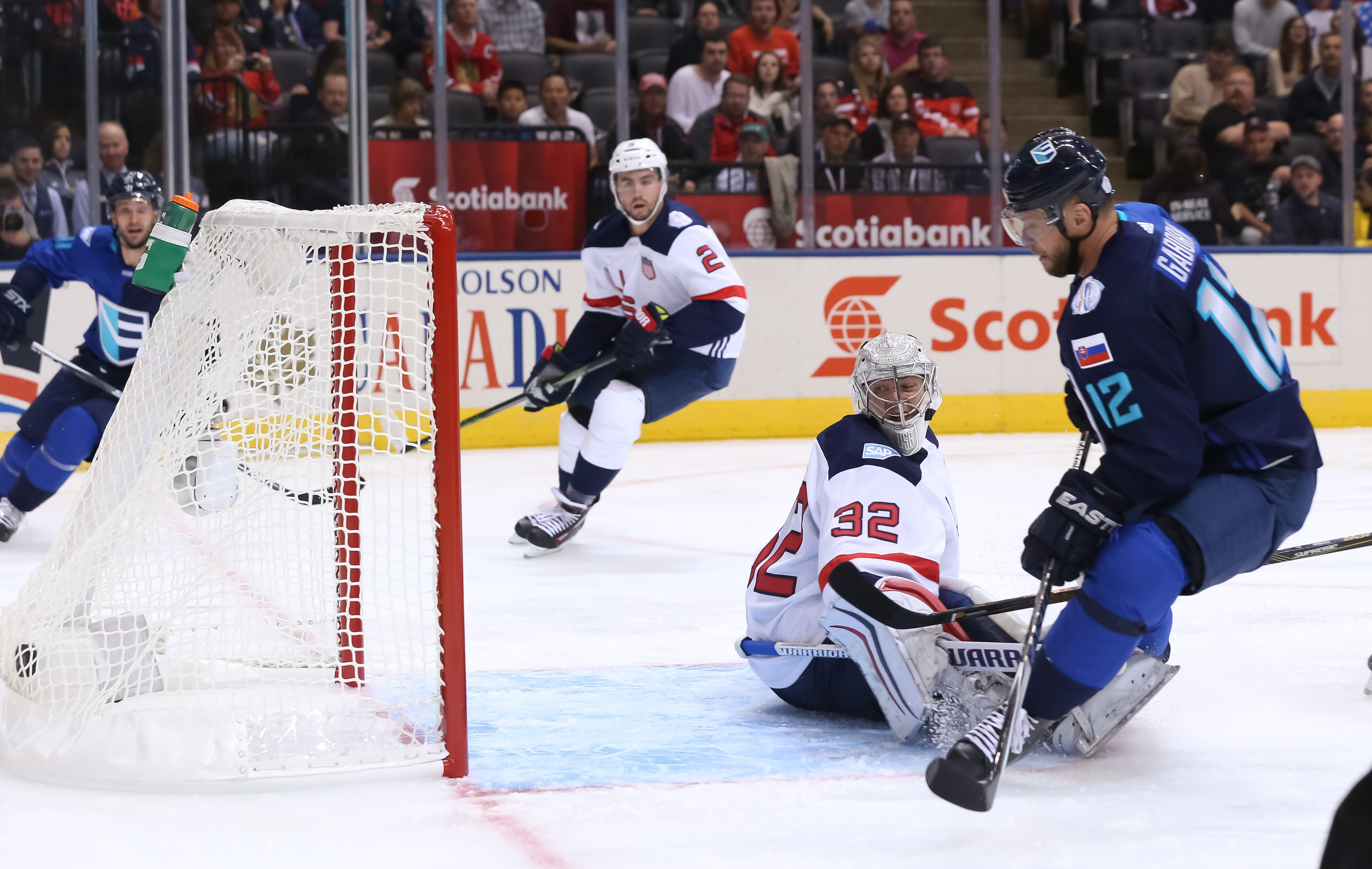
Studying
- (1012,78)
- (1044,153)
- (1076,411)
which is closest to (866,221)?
(1012,78)

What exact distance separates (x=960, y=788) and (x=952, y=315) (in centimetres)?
511

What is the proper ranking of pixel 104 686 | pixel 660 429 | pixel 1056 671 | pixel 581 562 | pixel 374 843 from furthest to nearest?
pixel 660 429 → pixel 581 562 → pixel 104 686 → pixel 1056 671 → pixel 374 843

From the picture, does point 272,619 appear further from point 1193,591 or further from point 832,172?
point 832,172

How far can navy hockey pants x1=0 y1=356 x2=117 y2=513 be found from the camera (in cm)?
432

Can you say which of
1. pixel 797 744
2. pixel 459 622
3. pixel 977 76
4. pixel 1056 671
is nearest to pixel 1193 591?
pixel 1056 671

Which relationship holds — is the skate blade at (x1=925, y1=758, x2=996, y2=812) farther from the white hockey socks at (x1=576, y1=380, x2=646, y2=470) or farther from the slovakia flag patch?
the white hockey socks at (x1=576, y1=380, x2=646, y2=470)

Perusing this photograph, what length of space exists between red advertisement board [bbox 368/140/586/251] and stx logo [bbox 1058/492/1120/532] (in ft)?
15.0

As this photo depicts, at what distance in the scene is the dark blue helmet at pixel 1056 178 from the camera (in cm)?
205

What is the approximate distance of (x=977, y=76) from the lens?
694 centimetres

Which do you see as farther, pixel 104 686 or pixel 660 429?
pixel 660 429

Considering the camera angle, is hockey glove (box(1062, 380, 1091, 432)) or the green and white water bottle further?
the green and white water bottle

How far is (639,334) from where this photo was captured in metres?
4.26

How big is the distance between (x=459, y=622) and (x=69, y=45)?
15.1 ft

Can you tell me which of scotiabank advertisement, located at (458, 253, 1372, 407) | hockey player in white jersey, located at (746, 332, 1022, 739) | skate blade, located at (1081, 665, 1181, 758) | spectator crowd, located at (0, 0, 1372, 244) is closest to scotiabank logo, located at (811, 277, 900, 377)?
scotiabank advertisement, located at (458, 253, 1372, 407)
